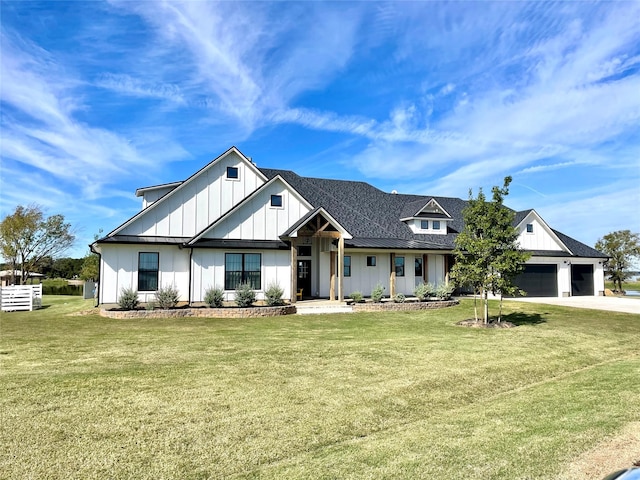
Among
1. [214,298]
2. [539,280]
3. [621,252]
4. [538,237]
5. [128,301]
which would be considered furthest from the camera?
A: [621,252]

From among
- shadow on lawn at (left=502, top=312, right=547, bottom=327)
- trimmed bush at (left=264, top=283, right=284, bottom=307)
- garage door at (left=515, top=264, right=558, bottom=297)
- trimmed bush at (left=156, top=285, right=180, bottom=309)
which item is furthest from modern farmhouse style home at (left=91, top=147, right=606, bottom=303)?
shadow on lawn at (left=502, top=312, right=547, bottom=327)

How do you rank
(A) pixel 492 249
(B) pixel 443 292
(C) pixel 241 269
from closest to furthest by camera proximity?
1. (A) pixel 492 249
2. (C) pixel 241 269
3. (B) pixel 443 292

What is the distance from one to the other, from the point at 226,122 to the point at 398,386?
17.1 meters

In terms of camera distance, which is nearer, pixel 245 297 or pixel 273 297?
pixel 245 297

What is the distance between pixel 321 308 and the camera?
1936 centimetres

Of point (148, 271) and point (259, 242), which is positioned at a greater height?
point (259, 242)

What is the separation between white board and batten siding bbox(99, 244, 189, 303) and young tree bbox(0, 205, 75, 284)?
98.0 ft

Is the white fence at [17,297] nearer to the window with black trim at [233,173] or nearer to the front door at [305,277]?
the window with black trim at [233,173]

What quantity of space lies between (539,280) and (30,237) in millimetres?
48464

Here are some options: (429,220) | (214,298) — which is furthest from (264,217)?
(429,220)

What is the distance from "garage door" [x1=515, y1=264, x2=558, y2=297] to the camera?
91.5 ft

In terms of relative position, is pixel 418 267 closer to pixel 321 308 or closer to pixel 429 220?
pixel 429 220

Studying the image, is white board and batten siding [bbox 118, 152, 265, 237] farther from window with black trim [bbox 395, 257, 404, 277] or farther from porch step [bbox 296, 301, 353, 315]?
window with black trim [bbox 395, 257, 404, 277]

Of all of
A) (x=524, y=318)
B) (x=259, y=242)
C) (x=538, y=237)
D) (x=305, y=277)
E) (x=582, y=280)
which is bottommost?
(x=524, y=318)
